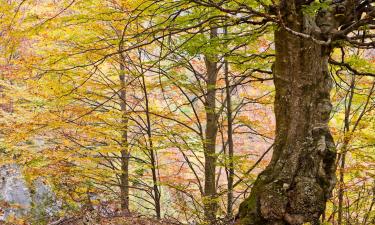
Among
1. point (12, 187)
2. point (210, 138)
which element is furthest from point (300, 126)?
point (12, 187)

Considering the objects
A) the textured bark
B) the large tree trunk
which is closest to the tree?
the large tree trunk

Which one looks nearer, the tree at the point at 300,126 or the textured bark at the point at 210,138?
the tree at the point at 300,126

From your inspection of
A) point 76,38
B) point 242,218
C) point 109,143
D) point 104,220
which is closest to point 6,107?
point 109,143

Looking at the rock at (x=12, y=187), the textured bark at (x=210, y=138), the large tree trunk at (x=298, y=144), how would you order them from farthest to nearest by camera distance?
the rock at (x=12, y=187) → the textured bark at (x=210, y=138) → the large tree trunk at (x=298, y=144)

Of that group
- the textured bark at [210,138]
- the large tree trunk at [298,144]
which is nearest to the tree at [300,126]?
the large tree trunk at [298,144]

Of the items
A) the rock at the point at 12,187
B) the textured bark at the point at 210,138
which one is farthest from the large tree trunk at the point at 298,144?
the rock at the point at 12,187

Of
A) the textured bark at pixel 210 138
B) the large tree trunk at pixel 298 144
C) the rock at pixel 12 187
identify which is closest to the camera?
the large tree trunk at pixel 298 144

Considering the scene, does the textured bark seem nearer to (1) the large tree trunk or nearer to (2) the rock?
(1) the large tree trunk

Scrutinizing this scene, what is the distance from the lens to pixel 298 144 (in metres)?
2.94

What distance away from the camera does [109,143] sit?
274 inches

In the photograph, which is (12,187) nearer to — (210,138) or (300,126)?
(210,138)

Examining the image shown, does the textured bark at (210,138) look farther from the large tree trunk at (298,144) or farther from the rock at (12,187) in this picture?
the rock at (12,187)

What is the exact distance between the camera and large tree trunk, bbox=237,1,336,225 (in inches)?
111

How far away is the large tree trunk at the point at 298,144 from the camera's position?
2.81 meters
